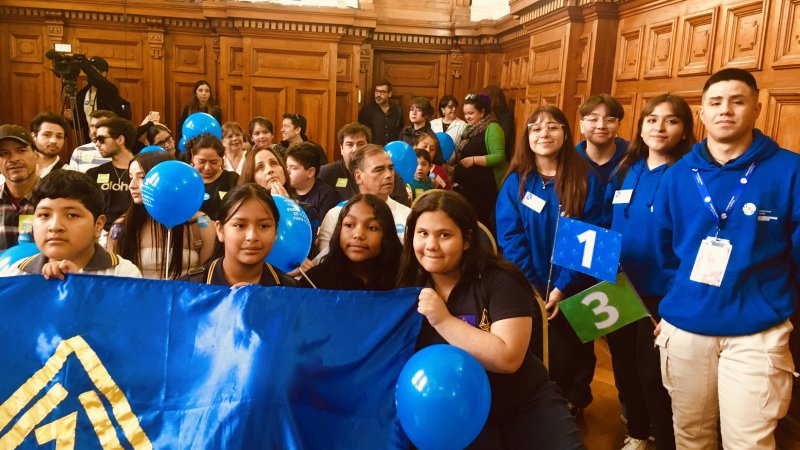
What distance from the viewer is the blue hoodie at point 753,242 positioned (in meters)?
1.82

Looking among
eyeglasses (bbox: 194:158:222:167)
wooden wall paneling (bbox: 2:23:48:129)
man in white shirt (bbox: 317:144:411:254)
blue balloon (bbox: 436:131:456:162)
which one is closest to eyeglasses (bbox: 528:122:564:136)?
man in white shirt (bbox: 317:144:411:254)

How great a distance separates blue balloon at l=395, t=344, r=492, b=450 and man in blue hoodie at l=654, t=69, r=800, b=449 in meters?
0.91

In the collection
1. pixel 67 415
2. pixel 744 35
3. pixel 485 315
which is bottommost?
pixel 67 415

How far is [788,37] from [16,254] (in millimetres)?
3220

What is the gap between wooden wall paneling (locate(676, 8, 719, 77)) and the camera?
126 inches

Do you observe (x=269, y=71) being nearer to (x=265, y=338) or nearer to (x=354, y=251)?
(x=354, y=251)

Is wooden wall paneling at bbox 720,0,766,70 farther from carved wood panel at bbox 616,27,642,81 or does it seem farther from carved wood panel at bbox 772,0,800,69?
carved wood panel at bbox 616,27,642,81

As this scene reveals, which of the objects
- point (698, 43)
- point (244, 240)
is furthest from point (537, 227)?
point (698, 43)

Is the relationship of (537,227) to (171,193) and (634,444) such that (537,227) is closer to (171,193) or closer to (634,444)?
(634,444)

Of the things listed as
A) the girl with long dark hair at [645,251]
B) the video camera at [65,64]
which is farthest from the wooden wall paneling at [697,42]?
the video camera at [65,64]

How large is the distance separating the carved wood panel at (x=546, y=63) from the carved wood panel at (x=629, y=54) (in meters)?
0.56

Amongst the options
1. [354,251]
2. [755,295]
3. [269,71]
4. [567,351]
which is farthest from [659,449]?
[269,71]

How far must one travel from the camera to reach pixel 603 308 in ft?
7.48

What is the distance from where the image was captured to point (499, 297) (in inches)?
67.6
